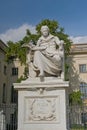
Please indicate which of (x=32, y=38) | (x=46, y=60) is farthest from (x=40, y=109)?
(x=32, y=38)

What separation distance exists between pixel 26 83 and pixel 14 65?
36628 millimetres

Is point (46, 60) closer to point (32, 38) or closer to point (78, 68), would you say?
point (32, 38)

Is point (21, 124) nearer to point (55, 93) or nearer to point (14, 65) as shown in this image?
point (55, 93)

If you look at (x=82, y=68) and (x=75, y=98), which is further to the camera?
(x=82, y=68)

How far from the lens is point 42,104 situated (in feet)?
29.7

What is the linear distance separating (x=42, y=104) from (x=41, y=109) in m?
0.15

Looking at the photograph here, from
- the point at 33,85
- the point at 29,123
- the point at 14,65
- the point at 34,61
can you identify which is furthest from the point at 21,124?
the point at 14,65

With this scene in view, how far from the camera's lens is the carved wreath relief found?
29.2 feet

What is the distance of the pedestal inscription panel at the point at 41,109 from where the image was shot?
350 inches

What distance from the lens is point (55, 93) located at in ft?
29.6

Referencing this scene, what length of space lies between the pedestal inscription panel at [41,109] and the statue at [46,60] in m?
0.76

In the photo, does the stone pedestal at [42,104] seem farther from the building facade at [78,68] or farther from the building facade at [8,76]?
the building facade at [78,68]

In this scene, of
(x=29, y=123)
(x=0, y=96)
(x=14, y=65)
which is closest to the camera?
(x=29, y=123)

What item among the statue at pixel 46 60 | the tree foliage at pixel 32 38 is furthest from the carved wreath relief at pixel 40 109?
the tree foliage at pixel 32 38
